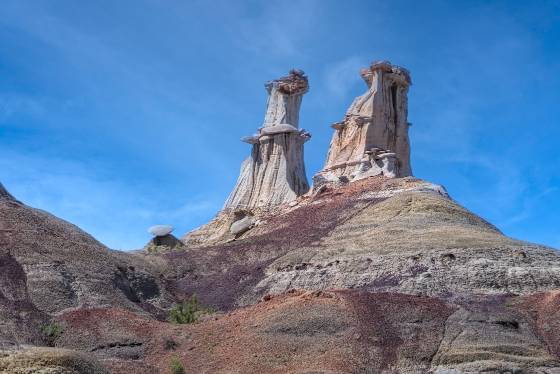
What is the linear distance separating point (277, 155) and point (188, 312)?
159 feet

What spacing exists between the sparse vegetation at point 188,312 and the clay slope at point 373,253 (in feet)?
5.99

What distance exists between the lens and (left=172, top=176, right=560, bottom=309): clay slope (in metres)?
56.9

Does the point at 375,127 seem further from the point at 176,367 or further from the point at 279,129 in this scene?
the point at 176,367

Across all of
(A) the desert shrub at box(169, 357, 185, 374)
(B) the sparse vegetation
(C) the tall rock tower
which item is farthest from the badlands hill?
(C) the tall rock tower

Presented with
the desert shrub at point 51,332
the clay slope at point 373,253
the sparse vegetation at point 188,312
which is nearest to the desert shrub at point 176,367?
the desert shrub at point 51,332

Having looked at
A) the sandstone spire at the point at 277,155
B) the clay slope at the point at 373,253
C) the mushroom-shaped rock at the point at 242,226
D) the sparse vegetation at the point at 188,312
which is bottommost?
the sparse vegetation at the point at 188,312

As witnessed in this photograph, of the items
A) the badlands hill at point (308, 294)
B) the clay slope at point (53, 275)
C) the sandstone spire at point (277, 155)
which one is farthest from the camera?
the sandstone spire at point (277, 155)

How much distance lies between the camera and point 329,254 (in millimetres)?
65750

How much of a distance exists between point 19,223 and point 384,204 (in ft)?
93.4

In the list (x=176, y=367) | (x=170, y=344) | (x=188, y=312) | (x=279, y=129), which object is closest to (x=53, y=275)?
(x=188, y=312)

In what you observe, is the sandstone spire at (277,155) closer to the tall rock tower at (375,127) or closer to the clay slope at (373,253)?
the tall rock tower at (375,127)

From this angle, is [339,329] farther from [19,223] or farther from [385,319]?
[19,223]

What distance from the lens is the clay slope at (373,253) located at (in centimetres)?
5691

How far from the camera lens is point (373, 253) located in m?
62.5
